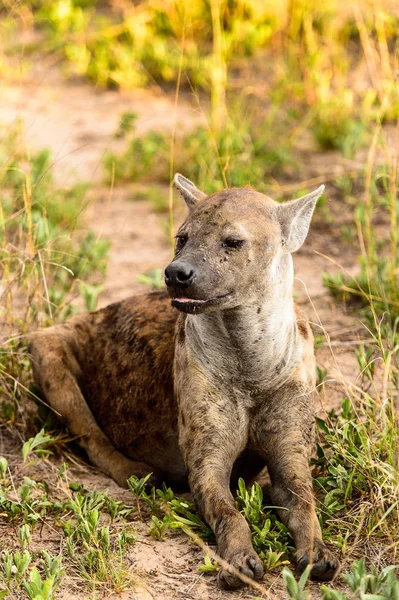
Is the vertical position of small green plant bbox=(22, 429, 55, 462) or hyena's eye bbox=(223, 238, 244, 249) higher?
hyena's eye bbox=(223, 238, 244, 249)

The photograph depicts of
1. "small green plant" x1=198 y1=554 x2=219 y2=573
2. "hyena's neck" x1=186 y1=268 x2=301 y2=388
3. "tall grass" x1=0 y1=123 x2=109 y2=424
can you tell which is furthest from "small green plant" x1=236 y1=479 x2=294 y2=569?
"tall grass" x1=0 y1=123 x2=109 y2=424

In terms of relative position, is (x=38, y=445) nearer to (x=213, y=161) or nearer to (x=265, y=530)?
(x=265, y=530)

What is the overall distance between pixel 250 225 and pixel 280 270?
237 mm

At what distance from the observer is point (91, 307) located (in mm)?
5793

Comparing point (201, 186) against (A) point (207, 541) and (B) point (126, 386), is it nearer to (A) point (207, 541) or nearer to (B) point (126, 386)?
(B) point (126, 386)

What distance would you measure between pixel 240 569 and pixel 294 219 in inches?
54.1

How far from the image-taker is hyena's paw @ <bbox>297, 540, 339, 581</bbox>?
12.4 ft

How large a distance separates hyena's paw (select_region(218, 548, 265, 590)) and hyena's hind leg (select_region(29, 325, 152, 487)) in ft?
3.87

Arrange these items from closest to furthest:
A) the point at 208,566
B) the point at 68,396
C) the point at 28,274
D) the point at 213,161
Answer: the point at 208,566, the point at 68,396, the point at 28,274, the point at 213,161

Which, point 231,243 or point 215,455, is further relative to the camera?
point 215,455

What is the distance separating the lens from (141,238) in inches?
287

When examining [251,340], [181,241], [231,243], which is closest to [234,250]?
[231,243]

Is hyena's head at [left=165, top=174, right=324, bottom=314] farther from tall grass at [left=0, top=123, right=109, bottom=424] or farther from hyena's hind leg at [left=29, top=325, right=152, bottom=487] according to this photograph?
hyena's hind leg at [left=29, top=325, right=152, bottom=487]

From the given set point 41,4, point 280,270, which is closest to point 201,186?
point 280,270
